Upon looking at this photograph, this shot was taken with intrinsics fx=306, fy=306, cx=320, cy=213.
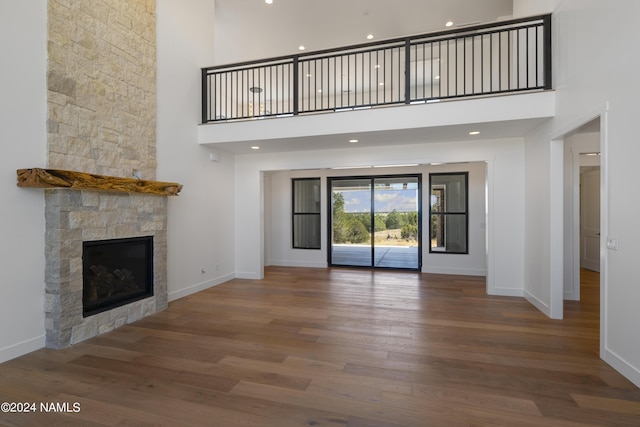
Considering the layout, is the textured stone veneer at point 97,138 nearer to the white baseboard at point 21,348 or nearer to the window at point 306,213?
the white baseboard at point 21,348

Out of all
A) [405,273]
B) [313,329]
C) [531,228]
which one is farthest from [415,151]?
[313,329]

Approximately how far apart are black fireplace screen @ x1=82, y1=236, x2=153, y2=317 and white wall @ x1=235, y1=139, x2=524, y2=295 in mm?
2367

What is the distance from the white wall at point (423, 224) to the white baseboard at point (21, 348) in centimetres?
519

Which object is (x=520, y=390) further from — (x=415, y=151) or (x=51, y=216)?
(x=51, y=216)

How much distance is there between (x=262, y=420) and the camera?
79.0 inches

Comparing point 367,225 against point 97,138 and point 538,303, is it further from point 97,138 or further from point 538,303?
point 97,138

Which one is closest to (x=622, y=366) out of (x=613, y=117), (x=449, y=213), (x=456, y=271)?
(x=613, y=117)

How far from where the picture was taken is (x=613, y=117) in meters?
2.63

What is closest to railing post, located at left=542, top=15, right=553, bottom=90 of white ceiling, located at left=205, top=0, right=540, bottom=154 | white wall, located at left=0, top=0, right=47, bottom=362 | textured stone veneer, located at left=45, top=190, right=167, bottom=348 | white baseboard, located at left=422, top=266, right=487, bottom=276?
white ceiling, located at left=205, top=0, right=540, bottom=154

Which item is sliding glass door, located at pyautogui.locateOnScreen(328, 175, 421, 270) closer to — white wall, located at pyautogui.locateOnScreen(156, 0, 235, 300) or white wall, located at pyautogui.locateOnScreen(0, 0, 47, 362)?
white wall, located at pyautogui.locateOnScreen(156, 0, 235, 300)

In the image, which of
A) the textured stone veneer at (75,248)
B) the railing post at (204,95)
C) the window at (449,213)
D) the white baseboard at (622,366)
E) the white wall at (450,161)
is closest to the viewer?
the white baseboard at (622,366)

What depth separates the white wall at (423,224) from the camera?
670 centimetres

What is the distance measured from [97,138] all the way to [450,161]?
517cm

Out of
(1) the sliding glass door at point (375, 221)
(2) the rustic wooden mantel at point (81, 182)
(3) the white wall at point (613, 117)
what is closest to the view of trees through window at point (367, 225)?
(1) the sliding glass door at point (375, 221)
